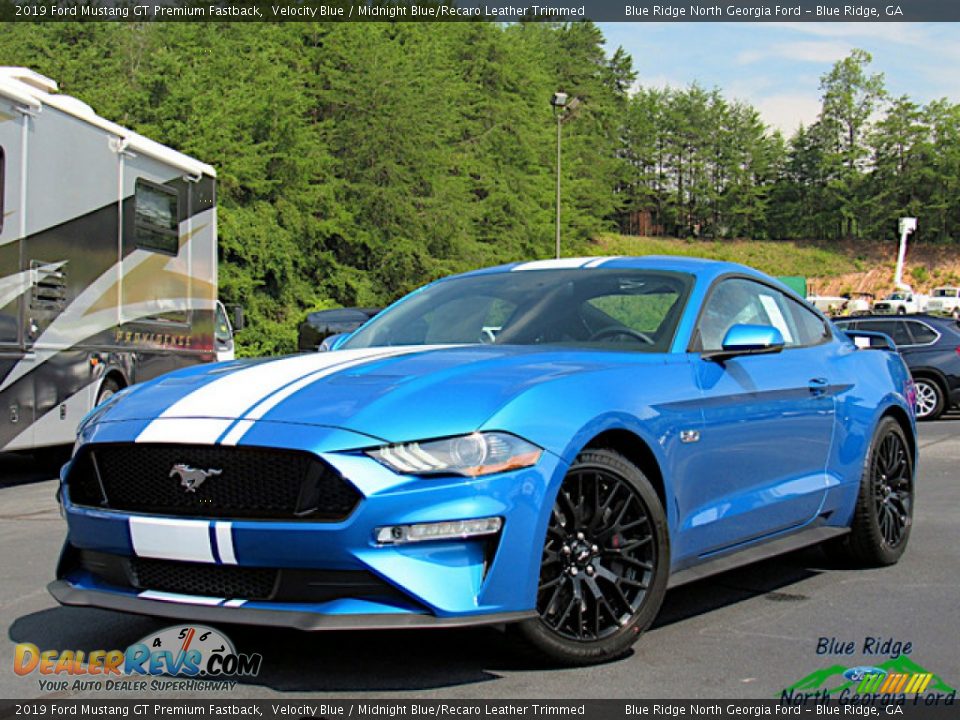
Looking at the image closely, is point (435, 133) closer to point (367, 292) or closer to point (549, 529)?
point (367, 292)

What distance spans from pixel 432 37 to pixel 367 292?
53.2 feet

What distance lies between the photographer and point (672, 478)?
14.5ft

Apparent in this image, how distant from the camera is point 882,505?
6.09m

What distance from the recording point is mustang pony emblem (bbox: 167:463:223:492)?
3.74 m

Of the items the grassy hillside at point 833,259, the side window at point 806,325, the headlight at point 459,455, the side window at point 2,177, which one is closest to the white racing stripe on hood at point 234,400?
the headlight at point 459,455

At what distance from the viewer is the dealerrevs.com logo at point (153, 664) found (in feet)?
12.7

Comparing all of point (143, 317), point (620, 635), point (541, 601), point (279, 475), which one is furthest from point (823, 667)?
point (143, 317)

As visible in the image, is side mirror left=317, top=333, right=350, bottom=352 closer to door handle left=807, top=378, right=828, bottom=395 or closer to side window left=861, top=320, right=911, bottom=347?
door handle left=807, top=378, right=828, bottom=395

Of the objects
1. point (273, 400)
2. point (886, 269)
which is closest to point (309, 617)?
point (273, 400)

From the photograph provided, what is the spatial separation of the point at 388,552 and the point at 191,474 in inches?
28.5

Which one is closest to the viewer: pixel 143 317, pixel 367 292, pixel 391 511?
pixel 391 511

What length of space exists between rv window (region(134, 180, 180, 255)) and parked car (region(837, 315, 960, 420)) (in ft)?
38.0

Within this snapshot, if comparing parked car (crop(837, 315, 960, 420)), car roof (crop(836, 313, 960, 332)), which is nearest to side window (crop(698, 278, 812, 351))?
parked car (crop(837, 315, 960, 420))

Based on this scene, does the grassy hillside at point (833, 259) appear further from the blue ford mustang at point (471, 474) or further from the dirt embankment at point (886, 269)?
the blue ford mustang at point (471, 474)
